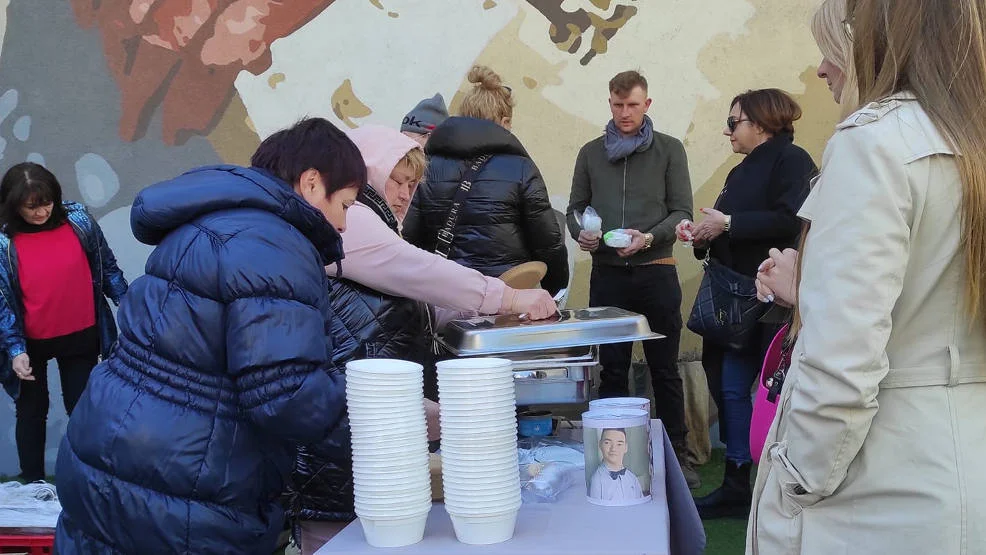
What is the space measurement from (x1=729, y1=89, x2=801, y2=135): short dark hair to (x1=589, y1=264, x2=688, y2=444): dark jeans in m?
0.87

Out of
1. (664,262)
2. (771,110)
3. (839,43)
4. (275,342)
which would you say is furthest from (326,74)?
(839,43)

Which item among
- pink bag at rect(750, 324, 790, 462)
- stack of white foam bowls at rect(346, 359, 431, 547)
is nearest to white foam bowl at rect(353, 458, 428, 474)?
stack of white foam bowls at rect(346, 359, 431, 547)

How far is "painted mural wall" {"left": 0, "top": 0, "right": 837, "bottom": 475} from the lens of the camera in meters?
5.11

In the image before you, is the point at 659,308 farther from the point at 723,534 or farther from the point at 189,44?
the point at 189,44

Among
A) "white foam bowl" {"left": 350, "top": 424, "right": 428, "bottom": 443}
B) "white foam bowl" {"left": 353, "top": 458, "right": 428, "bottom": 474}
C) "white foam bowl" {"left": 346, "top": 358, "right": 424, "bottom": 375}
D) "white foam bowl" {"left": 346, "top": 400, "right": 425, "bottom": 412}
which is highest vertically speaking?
"white foam bowl" {"left": 346, "top": 358, "right": 424, "bottom": 375}

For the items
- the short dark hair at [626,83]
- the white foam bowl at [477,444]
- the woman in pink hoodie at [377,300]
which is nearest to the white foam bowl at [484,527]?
the white foam bowl at [477,444]

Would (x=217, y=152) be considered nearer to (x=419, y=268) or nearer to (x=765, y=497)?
(x=419, y=268)

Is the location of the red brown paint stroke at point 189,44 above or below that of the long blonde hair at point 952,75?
above

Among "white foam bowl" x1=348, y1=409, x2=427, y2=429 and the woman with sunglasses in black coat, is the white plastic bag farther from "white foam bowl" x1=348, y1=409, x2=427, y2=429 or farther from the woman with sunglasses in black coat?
"white foam bowl" x1=348, y1=409, x2=427, y2=429

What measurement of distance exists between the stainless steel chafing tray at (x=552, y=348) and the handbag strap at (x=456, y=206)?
1.33 metres

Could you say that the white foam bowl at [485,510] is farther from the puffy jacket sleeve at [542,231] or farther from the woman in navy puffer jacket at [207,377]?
the puffy jacket sleeve at [542,231]

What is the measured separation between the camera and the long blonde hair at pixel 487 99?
3.77 m

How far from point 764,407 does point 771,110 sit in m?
1.86

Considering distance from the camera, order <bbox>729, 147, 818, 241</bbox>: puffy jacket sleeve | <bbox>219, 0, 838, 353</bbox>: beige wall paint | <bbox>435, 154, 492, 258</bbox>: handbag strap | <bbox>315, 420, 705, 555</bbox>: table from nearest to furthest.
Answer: <bbox>315, 420, 705, 555</bbox>: table
<bbox>435, 154, 492, 258</bbox>: handbag strap
<bbox>729, 147, 818, 241</bbox>: puffy jacket sleeve
<bbox>219, 0, 838, 353</bbox>: beige wall paint
